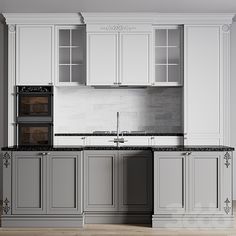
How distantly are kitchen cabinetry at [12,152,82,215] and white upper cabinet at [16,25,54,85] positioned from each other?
1913 millimetres

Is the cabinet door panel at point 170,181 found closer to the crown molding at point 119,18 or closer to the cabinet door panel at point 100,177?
the cabinet door panel at point 100,177

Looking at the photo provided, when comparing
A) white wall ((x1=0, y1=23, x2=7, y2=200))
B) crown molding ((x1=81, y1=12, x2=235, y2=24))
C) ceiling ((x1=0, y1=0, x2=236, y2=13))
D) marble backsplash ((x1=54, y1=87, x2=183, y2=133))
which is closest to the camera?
ceiling ((x1=0, y1=0, x2=236, y2=13))

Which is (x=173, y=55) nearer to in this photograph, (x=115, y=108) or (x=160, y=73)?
(x=160, y=73)

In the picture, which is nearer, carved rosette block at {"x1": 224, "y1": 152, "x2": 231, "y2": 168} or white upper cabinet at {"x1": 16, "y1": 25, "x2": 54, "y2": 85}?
carved rosette block at {"x1": 224, "y1": 152, "x2": 231, "y2": 168}

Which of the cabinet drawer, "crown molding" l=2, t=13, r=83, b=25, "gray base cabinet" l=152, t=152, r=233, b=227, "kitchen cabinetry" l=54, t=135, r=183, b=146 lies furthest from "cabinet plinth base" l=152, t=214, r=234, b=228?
"crown molding" l=2, t=13, r=83, b=25

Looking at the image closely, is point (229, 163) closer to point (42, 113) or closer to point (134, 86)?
point (134, 86)

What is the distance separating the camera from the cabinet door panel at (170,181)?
14.7 feet

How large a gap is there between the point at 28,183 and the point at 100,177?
77cm

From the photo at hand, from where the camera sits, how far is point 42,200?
455cm

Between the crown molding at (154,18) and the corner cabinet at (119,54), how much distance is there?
0.08m

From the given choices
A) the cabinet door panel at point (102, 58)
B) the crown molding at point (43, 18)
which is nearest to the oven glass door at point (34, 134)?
the cabinet door panel at point (102, 58)

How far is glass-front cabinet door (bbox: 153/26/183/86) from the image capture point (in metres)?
6.29

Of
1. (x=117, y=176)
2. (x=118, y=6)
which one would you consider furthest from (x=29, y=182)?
(x=118, y=6)

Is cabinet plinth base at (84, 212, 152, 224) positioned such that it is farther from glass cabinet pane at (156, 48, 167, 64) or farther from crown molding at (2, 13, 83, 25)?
crown molding at (2, 13, 83, 25)
